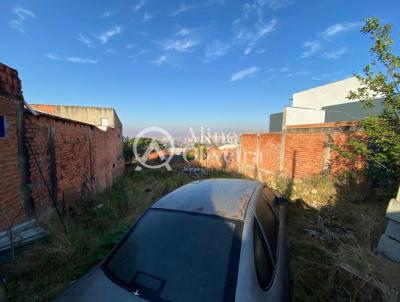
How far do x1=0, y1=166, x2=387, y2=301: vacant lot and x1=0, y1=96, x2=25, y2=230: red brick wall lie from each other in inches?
22.0

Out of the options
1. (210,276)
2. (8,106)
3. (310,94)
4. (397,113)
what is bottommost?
(210,276)

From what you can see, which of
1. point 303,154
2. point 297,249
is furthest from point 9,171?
point 303,154

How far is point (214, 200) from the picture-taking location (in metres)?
2.11

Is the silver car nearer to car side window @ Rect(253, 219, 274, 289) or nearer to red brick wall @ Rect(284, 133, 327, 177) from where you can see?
car side window @ Rect(253, 219, 274, 289)

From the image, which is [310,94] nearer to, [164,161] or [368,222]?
[164,161]

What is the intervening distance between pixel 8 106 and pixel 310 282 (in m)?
4.94

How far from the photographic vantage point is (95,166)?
798cm

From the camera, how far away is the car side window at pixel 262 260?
1.48m

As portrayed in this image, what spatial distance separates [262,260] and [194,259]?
0.57m

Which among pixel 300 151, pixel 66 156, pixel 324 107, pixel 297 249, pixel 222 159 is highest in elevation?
pixel 324 107

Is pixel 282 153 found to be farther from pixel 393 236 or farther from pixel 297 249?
pixel 393 236

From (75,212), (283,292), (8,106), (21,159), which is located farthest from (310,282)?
(75,212)

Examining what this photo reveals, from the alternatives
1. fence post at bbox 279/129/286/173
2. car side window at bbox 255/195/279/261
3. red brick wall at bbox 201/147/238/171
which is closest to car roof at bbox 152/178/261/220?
car side window at bbox 255/195/279/261

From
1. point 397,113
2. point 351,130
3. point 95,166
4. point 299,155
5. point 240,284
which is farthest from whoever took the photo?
point 299,155
